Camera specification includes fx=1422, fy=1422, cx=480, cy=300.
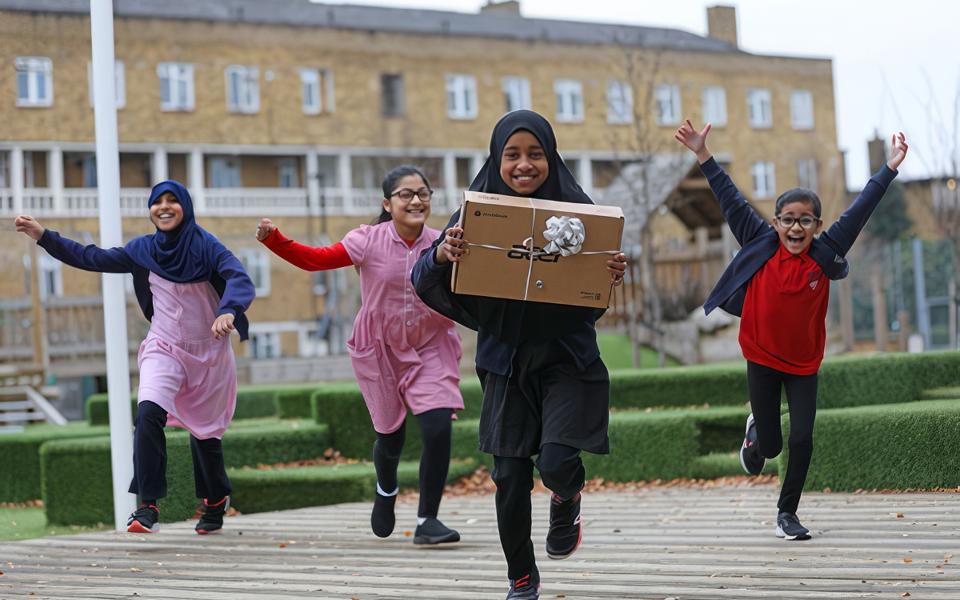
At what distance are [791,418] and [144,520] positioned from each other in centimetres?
354

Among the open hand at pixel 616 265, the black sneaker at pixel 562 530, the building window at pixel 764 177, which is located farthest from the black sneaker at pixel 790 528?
the building window at pixel 764 177

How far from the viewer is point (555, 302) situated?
545cm

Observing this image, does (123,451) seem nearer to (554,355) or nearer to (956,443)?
(554,355)

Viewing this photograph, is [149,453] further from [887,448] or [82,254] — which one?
[887,448]

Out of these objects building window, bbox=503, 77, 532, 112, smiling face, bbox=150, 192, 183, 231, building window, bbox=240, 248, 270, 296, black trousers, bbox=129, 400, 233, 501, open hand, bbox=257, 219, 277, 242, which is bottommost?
black trousers, bbox=129, 400, 233, 501

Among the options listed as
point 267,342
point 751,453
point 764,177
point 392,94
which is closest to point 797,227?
point 751,453

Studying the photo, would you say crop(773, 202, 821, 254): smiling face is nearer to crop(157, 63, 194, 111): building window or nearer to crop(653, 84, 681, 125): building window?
crop(157, 63, 194, 111): building window

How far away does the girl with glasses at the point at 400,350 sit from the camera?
786cm

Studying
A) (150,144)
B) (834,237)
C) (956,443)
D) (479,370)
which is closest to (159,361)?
(479,370)

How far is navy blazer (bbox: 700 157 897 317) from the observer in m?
7.36

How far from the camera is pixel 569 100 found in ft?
173

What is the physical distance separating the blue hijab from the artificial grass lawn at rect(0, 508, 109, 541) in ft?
9.32

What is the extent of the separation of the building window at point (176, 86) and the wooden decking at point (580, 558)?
124ft

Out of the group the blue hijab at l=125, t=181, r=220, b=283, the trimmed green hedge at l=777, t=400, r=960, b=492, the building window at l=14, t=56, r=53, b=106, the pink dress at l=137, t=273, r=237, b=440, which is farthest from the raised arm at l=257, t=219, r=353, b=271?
the building window at l=14, t=56, r=53, b=106
